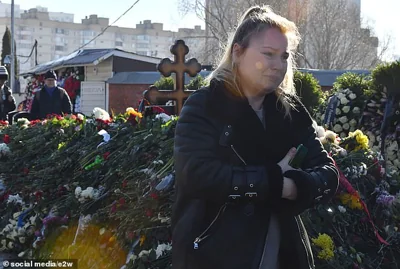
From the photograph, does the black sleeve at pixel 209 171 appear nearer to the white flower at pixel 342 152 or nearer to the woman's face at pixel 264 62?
the woman's face at pixel 264 62

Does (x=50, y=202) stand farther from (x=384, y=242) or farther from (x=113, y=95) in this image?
(x=113, y=95)

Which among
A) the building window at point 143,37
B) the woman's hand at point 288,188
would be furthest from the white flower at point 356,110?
the building window at point 143,37

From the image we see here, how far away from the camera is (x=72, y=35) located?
104 m

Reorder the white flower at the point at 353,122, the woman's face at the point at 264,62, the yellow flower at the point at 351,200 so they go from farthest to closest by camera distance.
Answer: the white flower at the point at 353,122 < the yellow flower at the point at 351,200 < the woman's face at the point at 264,62

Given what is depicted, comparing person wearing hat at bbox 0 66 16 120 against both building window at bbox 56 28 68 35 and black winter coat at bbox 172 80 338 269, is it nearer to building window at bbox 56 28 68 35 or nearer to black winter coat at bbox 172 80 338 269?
black winter coat at bbox 172 80 338 269

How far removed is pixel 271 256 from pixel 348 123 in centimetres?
549

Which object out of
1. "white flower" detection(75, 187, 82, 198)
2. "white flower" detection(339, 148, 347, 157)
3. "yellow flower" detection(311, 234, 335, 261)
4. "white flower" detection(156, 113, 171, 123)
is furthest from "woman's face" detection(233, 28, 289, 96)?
"white flower" detection(156, 113, 171, 123)

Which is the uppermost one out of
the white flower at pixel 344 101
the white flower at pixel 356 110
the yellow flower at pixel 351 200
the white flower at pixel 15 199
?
the white flower at pixel 344 101

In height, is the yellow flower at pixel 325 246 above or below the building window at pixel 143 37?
below

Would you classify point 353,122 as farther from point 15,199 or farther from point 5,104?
point 5,104

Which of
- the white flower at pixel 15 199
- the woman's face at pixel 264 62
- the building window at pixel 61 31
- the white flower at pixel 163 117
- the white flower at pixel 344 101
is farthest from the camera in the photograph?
the building window at pixel 61 31

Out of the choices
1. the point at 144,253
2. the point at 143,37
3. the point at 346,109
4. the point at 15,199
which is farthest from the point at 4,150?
the point at 143,37

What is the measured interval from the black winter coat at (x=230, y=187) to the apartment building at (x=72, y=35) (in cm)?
9295

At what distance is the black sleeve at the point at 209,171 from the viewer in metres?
2.16
